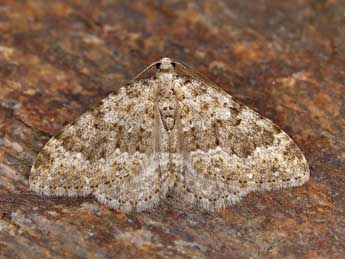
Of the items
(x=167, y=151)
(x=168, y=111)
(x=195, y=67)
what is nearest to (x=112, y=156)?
(x=167, y=151)

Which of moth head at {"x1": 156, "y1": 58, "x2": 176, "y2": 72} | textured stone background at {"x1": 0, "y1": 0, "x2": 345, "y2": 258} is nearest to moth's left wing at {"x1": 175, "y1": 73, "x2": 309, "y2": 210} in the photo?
textured stone background at {"x1": 0, "y1": 0, "x2": 345, "y2": 258}

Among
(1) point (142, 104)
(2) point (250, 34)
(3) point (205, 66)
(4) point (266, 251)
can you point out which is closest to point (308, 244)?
(4) point (266, 251)

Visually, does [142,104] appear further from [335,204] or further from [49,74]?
[335,204]

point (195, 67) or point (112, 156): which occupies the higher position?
point (195, 67)

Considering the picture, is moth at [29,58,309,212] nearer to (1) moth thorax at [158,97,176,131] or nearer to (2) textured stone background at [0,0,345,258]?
(1) moth thorax at [158,97,176,131]

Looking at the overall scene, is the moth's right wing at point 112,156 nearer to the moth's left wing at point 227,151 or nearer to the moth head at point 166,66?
the moth head at point 166,66

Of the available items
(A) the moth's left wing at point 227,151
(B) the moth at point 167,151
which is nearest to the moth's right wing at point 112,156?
(B) the moth at point 167,151

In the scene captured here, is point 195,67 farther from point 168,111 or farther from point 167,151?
point 167,151
